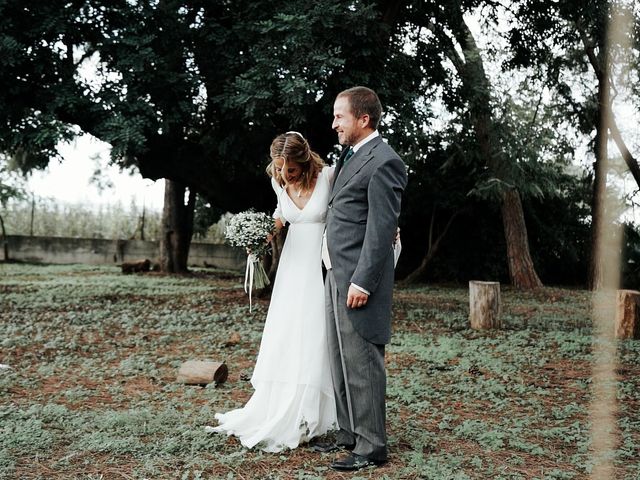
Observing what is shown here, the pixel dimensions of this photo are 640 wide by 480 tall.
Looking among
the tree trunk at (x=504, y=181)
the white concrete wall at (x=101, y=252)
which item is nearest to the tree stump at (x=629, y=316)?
the tree trunk at (x=504, y=181)

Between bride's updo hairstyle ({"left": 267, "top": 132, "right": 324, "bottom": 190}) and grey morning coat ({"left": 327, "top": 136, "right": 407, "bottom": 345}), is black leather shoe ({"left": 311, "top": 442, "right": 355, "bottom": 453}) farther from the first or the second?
bride's updo hairstyle ({"left": 267, "top": 132, "right": 324, "bottom": 190})

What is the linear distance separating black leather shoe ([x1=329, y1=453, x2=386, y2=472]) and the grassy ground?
0.08 m

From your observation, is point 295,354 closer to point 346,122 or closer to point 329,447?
point 329,447

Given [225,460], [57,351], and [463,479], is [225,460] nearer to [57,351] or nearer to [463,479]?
[463,479]

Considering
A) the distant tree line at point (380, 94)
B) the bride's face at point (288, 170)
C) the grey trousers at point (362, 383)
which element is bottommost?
the grey trousers at point (362, 383)

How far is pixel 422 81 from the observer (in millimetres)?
11938

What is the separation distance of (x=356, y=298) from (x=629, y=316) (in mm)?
6377

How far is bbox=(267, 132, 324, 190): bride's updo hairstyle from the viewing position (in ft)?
13.9

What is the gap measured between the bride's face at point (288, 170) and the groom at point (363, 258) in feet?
1.17

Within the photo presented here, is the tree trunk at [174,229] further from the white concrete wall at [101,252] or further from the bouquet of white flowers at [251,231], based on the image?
the bouquet of white flowers at [251,231]

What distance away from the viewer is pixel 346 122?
13.1 feet

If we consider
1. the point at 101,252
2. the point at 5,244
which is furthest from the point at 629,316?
the point at 5,244

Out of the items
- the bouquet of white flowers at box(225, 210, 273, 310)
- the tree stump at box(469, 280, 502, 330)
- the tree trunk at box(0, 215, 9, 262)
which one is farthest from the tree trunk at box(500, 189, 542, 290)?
the tree trunk at box(0, 215, 9, 262)

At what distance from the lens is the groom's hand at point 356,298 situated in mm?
3865
